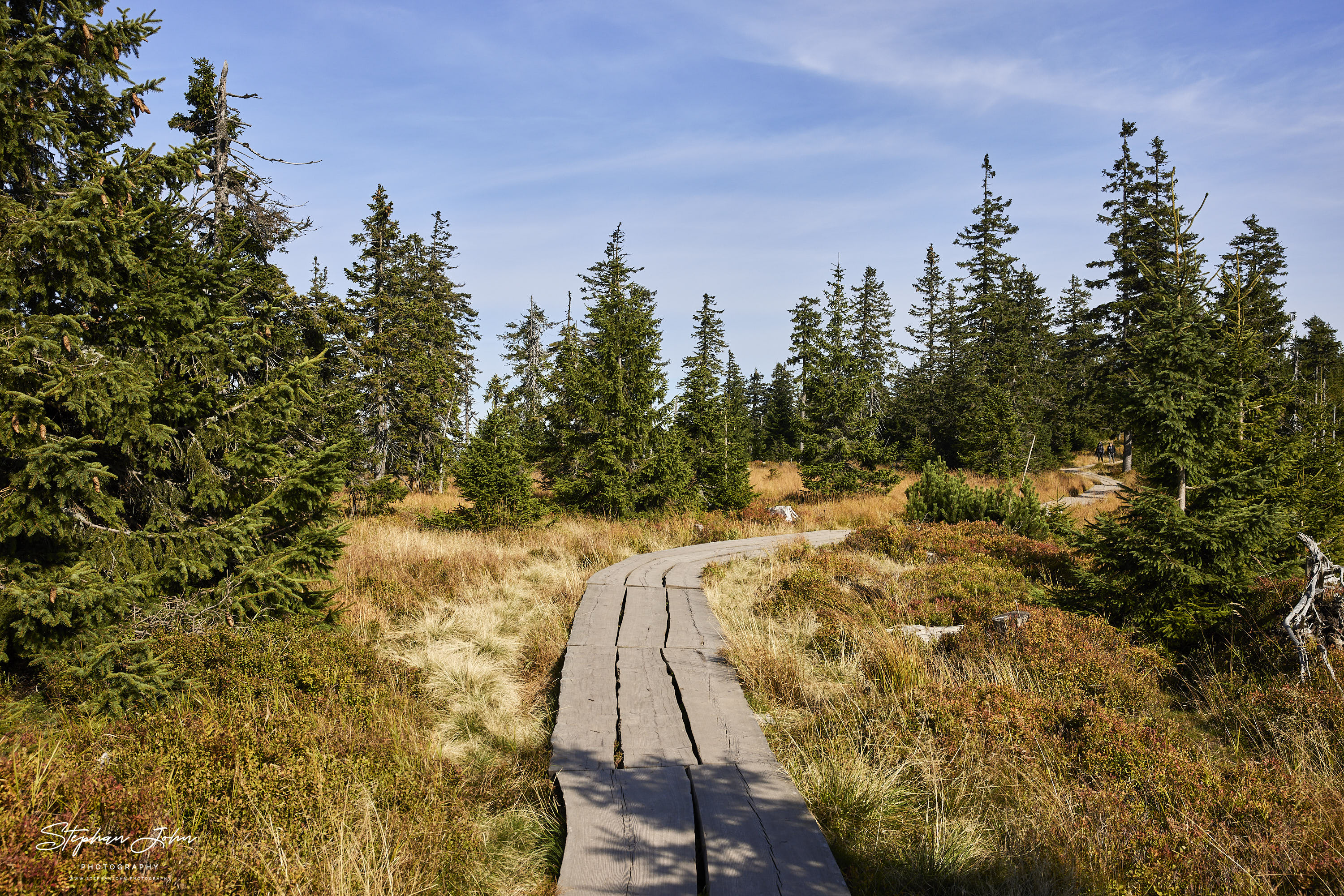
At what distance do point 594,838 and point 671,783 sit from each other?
2.12ft

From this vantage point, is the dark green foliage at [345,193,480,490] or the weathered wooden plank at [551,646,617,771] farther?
the dark green foliage at [345,193,480,490]

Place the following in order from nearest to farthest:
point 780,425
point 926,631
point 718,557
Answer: point 926,631 → point 718,557 → point 780,425

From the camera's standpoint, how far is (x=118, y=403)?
4668mm

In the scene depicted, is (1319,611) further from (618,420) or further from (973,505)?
(618,420)

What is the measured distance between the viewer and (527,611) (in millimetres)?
8102

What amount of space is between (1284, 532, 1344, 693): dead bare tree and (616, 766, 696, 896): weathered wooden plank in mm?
5776

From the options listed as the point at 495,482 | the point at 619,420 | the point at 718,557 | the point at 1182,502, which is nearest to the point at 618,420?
the point at 619,420

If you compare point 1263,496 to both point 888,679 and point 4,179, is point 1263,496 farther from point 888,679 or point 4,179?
point 4,179

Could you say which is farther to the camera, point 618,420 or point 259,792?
point 618,420

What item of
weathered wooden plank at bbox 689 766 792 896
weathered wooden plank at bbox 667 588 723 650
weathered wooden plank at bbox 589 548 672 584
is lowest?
weathered wooden plank at bbox 689 766 792 896

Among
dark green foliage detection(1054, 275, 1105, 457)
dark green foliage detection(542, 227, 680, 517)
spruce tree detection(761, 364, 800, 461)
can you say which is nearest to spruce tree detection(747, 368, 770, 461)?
spruce tree detection(761, 364, 800, 461)

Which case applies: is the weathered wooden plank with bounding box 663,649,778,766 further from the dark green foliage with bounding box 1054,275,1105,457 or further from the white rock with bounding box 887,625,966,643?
the dark green foliage with bounding box 1054,275,1105,457

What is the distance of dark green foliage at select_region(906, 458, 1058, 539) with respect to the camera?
546 inches

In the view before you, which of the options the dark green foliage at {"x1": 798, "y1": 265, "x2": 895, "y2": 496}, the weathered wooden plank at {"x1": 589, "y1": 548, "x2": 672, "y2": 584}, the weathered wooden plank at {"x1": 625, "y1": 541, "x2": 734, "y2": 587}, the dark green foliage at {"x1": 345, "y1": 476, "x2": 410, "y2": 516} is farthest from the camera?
the dark green foliage at {"x1": 798, "y1": 265, "x2": 895, "y2": 496}
